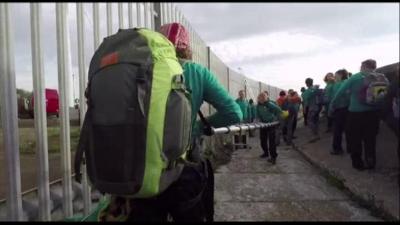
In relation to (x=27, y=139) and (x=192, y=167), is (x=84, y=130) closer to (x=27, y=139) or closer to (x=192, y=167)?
(x=192, y=167)

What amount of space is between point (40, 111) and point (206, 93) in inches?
42.8

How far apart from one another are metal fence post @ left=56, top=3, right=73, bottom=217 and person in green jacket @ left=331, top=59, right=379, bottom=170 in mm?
1837

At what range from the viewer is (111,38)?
6.30 ft

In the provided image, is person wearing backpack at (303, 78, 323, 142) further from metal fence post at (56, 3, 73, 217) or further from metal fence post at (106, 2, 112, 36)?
metal fence post at (56, 3, 73, 217)

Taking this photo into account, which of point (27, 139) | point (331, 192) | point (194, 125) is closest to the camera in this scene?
point (194, 125)

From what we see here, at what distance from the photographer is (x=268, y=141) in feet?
28.5

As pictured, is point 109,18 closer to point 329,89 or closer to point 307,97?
point 307,97

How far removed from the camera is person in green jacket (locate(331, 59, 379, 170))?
4.65 ft

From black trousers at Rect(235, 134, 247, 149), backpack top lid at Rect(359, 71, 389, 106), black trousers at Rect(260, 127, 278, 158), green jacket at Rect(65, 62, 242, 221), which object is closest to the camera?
backpack top lid at Rect(359, 71, 389, 106)

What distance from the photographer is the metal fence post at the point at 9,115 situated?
2.31m

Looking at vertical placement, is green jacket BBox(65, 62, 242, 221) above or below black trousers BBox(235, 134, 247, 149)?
above

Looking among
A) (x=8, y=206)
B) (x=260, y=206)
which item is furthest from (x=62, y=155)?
(x=260, y=206)

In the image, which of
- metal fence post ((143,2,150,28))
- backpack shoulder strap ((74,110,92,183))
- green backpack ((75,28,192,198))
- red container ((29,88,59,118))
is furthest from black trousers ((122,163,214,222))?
metal fence post ((143,2,150,28))

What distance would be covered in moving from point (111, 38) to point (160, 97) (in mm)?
376
